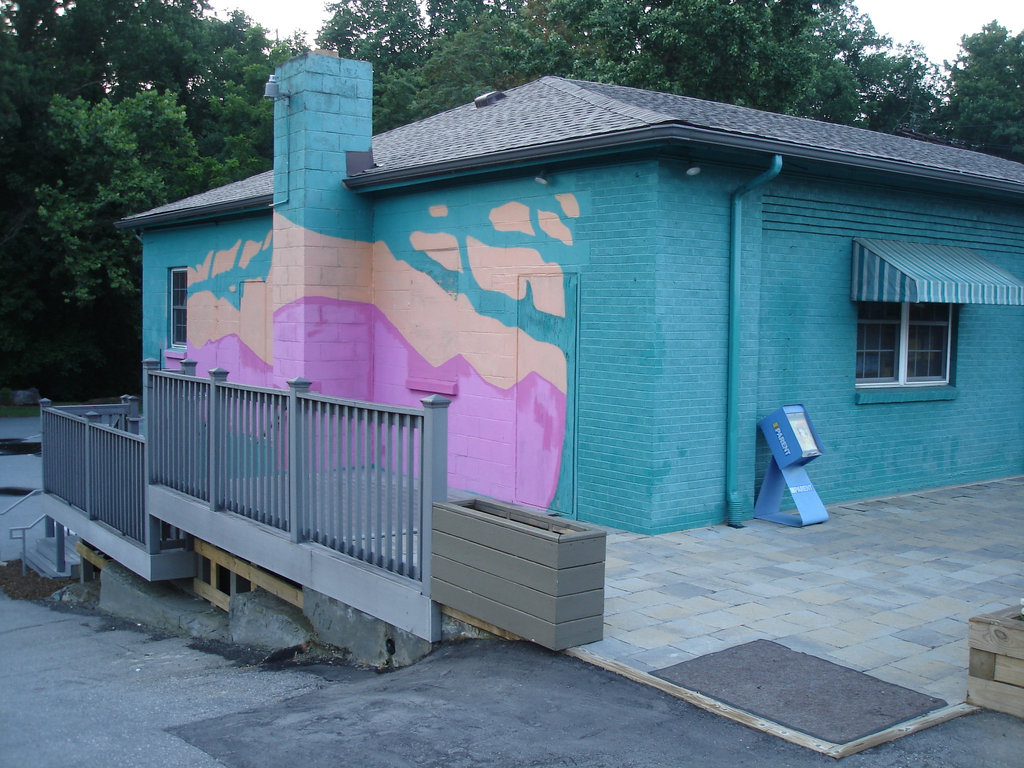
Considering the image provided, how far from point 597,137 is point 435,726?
4952 millimetres

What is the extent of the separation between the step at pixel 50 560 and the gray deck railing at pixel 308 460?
4064 millimetres

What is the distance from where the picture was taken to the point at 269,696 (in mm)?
5754

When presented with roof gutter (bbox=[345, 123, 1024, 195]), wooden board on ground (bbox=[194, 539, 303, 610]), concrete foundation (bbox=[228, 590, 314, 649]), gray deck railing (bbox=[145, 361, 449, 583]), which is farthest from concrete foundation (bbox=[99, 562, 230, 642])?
roof gutter (bbox=[345, 123, 1024, 195])

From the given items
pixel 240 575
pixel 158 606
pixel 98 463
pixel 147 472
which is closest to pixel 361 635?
pixel 240 575

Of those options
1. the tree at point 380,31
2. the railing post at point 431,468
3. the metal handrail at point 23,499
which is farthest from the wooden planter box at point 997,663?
the tree at point 380,31

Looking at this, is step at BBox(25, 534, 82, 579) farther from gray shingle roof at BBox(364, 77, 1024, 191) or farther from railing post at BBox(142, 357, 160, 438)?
gray shingle roof at BBox(364, 77, 1024, 191)

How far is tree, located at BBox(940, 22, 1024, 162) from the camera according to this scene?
3628 centimetres

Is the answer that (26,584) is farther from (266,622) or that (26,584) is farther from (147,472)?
(266,622)

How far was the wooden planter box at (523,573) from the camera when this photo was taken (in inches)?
197

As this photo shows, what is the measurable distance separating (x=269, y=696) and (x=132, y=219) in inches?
458

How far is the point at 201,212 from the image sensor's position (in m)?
13.3

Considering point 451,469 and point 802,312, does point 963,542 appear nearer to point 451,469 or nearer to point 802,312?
point 802,312

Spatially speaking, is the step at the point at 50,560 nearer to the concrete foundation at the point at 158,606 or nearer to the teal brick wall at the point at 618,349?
the concrete foundation at the point at 158,606

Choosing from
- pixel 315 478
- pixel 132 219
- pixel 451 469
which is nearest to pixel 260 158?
pixel 132 219
